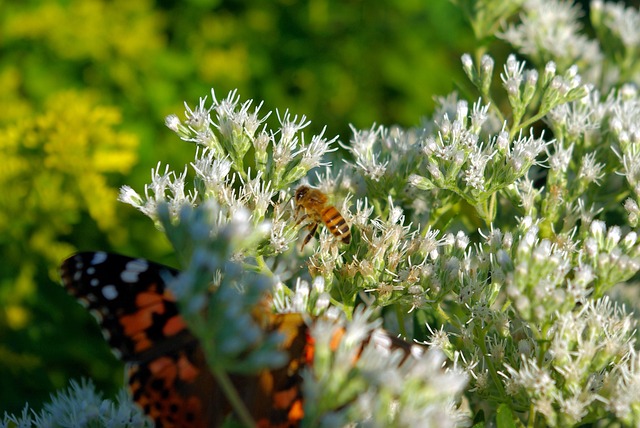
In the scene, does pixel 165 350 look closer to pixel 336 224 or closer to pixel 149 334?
pixel 149 334

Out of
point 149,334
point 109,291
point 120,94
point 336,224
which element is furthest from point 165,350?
point 120,94

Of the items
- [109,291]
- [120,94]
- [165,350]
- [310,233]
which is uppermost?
[120,94]

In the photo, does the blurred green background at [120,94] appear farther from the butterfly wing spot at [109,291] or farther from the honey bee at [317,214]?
the butterfly wing spot at [109,291]

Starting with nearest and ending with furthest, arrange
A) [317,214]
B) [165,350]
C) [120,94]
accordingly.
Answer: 1. [165,350]
2. [317,214]
3. [120,94]

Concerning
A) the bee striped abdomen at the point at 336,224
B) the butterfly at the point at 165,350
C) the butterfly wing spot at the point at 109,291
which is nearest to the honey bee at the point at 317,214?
the bee striped abdomen at the point at 336,224

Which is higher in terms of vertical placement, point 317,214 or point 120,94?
point 120,94

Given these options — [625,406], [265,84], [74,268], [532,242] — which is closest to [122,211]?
[265,84]

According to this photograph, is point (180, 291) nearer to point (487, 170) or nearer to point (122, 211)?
point (487, 170)
